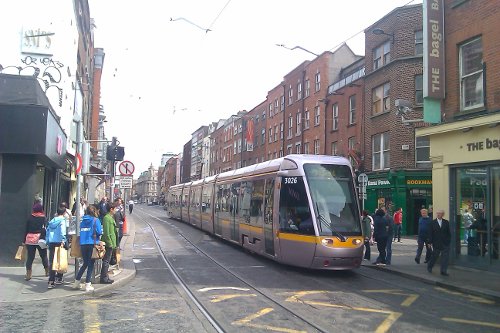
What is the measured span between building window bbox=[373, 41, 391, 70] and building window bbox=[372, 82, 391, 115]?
55.7 inches

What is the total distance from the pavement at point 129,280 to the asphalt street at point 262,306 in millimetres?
237

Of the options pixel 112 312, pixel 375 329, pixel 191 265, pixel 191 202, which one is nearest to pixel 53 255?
pixel 112 312

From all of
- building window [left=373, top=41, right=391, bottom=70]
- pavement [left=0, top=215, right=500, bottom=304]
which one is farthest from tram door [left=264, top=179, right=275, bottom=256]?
building window [left=373, top=41, right=391, bottom=70]

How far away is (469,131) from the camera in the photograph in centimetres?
1286

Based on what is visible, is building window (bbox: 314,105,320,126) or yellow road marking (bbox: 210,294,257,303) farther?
building window (bbox: 314,105,320,126)

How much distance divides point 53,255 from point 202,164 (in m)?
67.2

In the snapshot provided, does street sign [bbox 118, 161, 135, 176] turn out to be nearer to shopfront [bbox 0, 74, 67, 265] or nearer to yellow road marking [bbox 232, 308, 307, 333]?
shopfront [bbox 0, 74, 67, 265]

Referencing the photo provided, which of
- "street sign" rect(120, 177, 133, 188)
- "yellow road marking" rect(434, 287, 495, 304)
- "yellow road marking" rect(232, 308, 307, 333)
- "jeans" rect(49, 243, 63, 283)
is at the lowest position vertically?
"yellow road marking" rect(434, 287, 495, 304)

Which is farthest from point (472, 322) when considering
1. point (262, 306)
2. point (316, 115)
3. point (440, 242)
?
point (316, 115)

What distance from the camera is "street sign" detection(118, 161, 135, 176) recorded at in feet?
54.2

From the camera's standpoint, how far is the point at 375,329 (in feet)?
21.7

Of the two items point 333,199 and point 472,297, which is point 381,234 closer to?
point 333,199

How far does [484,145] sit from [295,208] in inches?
210

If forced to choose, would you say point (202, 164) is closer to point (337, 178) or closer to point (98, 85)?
point (98, 85)
